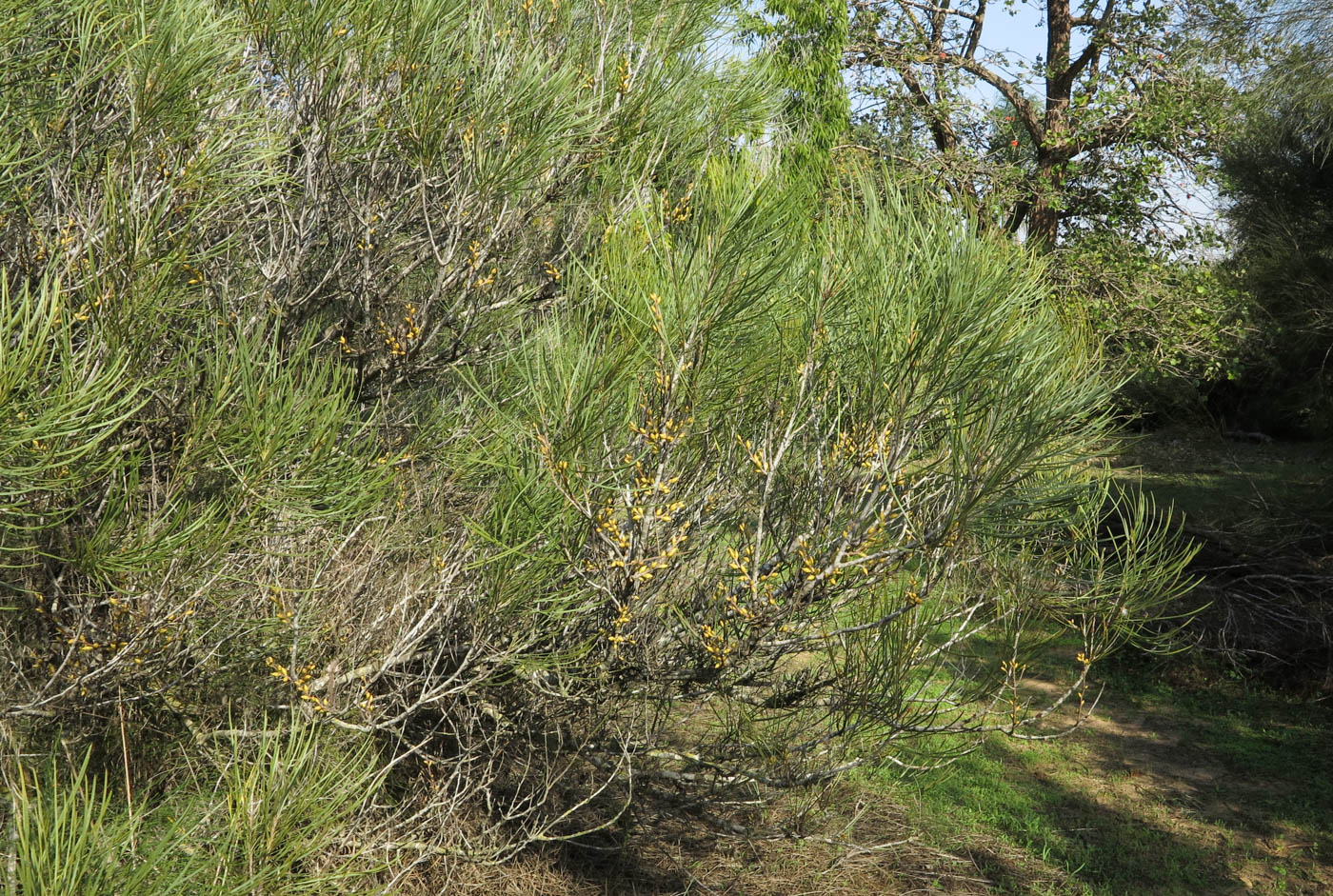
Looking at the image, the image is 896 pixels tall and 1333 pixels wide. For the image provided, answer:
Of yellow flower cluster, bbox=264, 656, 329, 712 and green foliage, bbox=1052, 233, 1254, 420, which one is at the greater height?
green foliage, bbox=1052, 233, 1254, 420

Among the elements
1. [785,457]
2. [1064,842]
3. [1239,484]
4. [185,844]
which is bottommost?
[1064,842]

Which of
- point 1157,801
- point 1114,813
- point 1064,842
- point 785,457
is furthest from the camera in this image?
point 1157,801

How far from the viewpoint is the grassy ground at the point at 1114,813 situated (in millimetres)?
4969

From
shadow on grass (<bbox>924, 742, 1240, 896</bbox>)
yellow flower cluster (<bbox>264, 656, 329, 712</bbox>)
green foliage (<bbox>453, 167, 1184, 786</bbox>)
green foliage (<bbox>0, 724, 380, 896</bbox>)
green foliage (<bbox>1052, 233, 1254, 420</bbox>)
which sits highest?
green foliage (<bbox>1052, 233, 1254, 420</bbox>)

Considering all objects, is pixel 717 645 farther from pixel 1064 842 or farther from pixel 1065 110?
pixel 1065 110

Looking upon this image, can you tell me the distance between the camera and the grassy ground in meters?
4.97

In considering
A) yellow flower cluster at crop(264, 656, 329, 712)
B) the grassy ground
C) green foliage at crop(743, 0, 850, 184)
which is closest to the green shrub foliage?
yellow flower cluster at crop(264, 656, 329, 712)

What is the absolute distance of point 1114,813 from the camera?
19.9ft

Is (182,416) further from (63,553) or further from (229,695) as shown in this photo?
(229,695)

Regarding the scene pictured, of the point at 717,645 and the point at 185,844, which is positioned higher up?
the point at 717,645

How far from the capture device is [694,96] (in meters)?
4.56

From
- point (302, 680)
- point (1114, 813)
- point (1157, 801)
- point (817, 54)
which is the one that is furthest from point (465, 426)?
point (817, 54)

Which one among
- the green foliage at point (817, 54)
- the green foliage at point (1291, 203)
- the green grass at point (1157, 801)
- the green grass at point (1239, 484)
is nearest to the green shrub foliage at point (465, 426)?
the green grass at point (1157, 801)

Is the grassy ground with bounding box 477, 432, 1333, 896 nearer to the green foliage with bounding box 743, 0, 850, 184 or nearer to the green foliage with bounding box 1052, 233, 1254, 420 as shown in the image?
the green foliage with bounding box 1052, 233, 1254, 420
